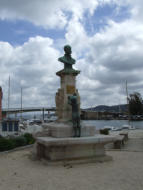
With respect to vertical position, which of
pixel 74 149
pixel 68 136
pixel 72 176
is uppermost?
pixel 68 136

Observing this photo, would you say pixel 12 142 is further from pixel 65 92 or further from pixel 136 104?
pixel 136 104

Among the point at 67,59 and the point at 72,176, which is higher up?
the point at 67,59

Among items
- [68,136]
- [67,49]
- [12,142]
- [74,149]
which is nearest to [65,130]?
[68,136]

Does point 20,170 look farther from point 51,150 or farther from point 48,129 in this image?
point 48,129

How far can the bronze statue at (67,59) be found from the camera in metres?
9.36

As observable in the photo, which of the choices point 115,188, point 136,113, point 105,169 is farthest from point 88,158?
point 136,113

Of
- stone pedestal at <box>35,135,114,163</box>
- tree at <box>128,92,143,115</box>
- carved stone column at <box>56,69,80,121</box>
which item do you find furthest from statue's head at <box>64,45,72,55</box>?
tree at <box>128,92,143,115</box>

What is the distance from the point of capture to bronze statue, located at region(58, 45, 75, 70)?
936 cm

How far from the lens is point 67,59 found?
952cm

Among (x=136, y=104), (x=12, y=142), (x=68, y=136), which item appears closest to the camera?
(x=68, y=136)

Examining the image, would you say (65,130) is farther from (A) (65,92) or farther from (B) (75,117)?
(A) (65,92)

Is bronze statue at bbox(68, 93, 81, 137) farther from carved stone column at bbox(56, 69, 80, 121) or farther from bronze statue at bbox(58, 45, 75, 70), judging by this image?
bronze statue at bbox(58, 45, 75, 70)

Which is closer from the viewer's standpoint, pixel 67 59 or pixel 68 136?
pixel 68 136

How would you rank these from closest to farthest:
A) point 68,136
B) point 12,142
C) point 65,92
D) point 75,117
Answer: point 68,136
point 75,117
point 65,92
point 12,142
